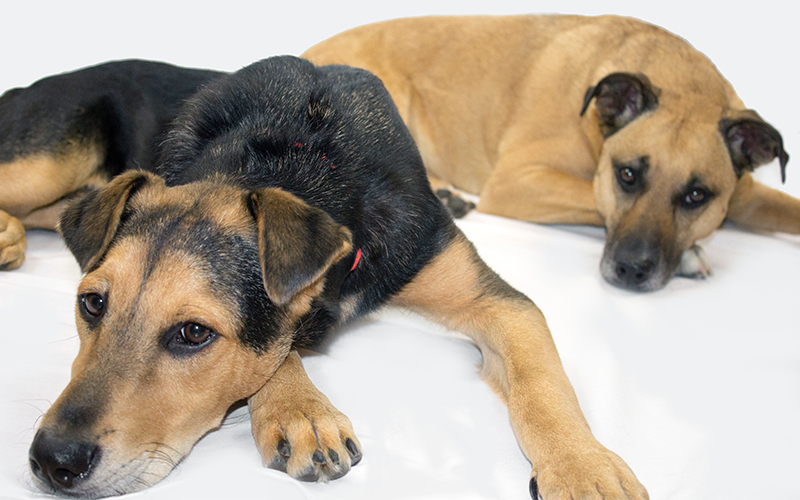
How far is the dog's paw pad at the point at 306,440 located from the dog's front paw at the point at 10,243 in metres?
2.01

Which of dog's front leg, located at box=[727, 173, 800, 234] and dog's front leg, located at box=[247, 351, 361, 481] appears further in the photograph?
dog's front leg, located at box=[727, 173, 800, 234]

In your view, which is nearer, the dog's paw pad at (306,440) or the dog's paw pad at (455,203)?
the dog's paw pad at (306,440)

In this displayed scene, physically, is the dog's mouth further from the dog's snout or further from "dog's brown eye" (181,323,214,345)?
the dog's snout

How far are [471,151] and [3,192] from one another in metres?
3.57

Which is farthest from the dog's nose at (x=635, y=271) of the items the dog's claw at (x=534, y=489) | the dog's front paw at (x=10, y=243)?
the dog's front paw at (x=10, y=243)

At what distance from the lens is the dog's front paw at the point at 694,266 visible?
177 inches

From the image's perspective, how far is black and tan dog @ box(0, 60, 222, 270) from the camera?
4.08 metres

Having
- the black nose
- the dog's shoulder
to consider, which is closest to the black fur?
the dog's shoulder

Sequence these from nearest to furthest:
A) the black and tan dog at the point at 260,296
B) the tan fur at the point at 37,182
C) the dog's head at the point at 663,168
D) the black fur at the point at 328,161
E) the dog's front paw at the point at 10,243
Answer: the black and tan dog at the point at 260,296, the black fur at the point at 328,161, the dog's front paw at the point at 10,243, the tan fur at the point at 37,182, the dog's head at the point at 663,168

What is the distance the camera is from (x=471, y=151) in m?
5.98

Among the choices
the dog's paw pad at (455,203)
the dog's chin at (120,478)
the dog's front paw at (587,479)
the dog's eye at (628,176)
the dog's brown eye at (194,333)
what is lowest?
the dog's paw pad at (455,203)

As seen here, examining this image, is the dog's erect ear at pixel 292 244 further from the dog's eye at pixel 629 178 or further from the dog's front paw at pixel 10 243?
the dog's eye at pixel 629 178

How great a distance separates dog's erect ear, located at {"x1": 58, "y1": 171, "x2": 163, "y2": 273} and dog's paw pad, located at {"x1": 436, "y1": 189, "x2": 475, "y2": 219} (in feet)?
8.90

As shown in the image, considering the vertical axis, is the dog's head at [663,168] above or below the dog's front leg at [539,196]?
above
